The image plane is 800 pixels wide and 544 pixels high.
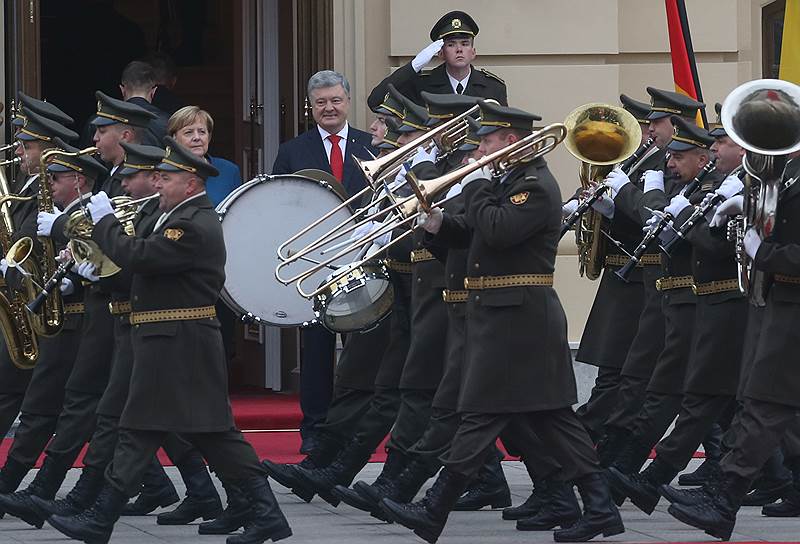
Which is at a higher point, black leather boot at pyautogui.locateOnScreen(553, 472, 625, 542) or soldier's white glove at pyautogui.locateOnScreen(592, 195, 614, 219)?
soldier's white glove at pyautogui.locateOnScreen(592, 195, 614, 219)

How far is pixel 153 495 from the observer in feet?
31.3

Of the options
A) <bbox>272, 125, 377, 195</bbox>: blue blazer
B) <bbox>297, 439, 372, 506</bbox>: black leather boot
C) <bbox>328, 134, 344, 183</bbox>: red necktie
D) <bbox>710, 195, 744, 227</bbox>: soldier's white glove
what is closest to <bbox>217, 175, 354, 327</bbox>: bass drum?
<bbox>297, 439, 372, 506</bbox>: black leather boot

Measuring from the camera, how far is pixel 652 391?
31.3ft

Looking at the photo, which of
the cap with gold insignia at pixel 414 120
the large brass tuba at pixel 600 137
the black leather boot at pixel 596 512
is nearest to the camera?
the black leather boot at pixel 596 512

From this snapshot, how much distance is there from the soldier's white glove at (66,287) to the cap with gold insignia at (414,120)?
166 cm

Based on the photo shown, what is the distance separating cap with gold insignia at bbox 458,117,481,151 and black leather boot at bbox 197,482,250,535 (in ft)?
6.07

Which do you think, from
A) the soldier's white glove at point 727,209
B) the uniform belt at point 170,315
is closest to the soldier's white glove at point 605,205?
the soldier's white glove at point 727,209

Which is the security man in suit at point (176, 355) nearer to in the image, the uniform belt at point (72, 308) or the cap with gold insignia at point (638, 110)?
the uniform belt at point (72, 308)

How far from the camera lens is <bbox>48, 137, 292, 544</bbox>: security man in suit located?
8320mm

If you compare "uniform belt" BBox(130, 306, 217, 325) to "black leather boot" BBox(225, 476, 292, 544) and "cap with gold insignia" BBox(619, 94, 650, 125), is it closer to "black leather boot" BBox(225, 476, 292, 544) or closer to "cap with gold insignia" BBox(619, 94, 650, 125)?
"black leather boot" BBox(225, 476, 292, 544)

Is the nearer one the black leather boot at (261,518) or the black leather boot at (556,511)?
the black leather boot at (261,518)

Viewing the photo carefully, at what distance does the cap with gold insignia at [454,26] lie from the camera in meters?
11.6

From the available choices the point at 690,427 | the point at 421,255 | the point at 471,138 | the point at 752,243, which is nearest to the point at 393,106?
the point at 471,138

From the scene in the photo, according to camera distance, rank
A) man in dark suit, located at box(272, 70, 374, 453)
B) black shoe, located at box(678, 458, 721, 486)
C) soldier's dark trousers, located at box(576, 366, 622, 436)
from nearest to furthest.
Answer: black shoe, located at box(678, 458, 721, 486), soldier's dark trousers, located at box(576, 366, 622, 436), man in dark suit, located at box(272, 70, 374, 453)
